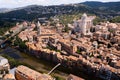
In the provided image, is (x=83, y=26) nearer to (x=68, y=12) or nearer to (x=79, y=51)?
(x=79, y=51)

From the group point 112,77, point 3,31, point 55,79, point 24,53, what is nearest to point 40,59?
point 24,53

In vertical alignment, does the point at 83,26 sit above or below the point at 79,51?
above

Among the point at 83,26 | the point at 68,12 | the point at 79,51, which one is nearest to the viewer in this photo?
the point at 79,51

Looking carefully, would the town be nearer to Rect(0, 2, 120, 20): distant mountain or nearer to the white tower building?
the white tower building

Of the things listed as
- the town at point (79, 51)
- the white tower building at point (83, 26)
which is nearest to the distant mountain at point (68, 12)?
the white tower building at point (83, 26)

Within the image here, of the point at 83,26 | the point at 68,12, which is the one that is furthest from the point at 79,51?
the point at 68,12

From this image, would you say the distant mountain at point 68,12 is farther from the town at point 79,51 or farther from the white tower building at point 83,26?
the town at point 79,51

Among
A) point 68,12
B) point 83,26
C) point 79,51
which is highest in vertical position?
point 83,26

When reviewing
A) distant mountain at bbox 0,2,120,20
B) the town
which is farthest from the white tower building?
distant mountain at bbox 0,2,120,20
